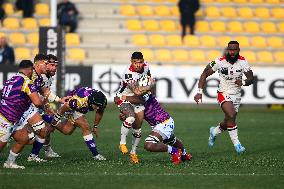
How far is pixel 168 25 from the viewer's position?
30734 millimetres

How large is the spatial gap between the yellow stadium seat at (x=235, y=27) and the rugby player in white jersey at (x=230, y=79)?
1490cm

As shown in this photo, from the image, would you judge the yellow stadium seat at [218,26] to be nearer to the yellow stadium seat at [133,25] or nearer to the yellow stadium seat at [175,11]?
the yellow stadium seat at [175,11]

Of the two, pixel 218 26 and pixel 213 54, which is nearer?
pixel 213 54

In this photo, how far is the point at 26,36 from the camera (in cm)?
3041

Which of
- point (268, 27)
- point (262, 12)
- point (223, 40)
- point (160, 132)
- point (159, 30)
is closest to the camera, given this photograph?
point (160, 132)

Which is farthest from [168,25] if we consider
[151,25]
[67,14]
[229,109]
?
[229,109]

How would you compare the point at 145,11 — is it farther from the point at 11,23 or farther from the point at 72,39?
the point at 11,23

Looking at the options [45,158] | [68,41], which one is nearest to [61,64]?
[68,41]

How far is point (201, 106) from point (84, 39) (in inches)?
211

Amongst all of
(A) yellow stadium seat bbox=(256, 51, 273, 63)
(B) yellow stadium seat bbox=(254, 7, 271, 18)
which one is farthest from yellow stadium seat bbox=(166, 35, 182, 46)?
(B) yellow stadium seat bbox=(254, 7, 271, 18)

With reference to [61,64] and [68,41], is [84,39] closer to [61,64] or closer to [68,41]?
[68,41]

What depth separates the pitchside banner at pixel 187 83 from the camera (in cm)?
2597

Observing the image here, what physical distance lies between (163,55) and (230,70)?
43.5 feet

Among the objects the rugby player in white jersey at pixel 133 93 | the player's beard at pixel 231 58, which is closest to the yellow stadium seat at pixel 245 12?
the player's beard at pixel 231 58
